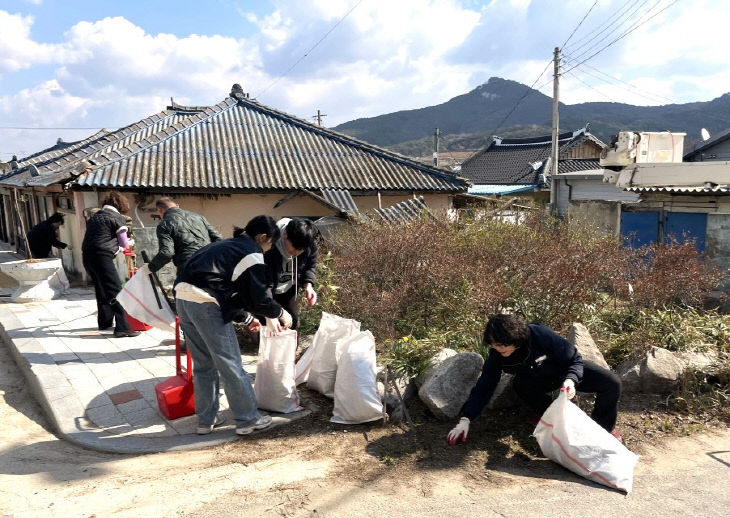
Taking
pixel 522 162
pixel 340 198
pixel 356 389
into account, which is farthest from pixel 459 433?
pixel 522 162

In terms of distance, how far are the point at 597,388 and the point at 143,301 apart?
12.3 feet

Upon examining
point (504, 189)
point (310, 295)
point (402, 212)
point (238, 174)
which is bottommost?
point (310, 295)

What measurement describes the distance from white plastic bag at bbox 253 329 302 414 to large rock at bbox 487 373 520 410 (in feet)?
4.87

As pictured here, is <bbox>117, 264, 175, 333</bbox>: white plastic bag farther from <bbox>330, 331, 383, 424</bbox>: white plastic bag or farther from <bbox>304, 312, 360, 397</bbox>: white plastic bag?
<bbox>330, 331, 383, 424</bbox>: white plastic bag

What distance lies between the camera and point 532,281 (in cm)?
498

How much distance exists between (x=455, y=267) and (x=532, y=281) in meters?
0.76

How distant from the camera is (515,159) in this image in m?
30.8

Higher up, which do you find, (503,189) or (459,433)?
(503,189)

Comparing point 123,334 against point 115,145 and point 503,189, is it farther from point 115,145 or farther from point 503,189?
point 503,189

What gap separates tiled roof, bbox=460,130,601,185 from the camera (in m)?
27.8

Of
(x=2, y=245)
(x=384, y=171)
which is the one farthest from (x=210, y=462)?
(x=2, y=245)

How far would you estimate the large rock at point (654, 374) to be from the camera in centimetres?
404

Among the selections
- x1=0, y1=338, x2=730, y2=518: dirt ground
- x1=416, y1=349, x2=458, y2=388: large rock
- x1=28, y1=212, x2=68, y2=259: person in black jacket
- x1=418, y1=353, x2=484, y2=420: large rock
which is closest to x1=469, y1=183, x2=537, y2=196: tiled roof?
x1=28, y1=212, x2=68, y2=259: person in black jacket

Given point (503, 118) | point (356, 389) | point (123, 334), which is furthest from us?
point (503, 118)
